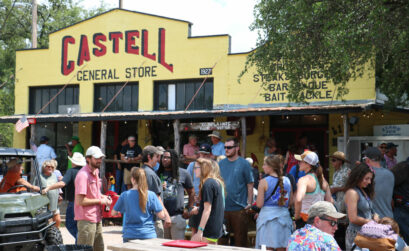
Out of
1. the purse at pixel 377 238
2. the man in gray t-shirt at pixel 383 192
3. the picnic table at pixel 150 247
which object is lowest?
the picnic table at pixel 150 247

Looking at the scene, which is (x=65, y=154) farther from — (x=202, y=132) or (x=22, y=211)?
(x=22, y=211)

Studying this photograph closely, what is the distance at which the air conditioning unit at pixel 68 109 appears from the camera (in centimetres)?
1905

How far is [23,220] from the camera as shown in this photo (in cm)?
689

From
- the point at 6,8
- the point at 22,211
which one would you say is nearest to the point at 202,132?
the point at 22,211

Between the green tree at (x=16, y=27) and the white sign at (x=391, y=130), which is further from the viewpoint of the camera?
the green tree at (x=16, y=27)

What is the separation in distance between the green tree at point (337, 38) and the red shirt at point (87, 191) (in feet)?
19.1

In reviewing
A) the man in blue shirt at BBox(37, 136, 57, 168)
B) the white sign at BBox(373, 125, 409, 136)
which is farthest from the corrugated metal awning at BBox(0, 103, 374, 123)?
the white sign at BBox(373, 125, 409, 136)

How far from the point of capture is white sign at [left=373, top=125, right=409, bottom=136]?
44.6ft

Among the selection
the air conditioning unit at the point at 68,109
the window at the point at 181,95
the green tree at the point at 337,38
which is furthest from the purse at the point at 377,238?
the air conditioning unit at the point at 68,109

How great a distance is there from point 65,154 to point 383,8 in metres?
13.2

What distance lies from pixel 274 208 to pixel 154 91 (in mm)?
12135

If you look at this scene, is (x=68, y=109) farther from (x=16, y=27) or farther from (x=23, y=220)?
(x=16, y=27)

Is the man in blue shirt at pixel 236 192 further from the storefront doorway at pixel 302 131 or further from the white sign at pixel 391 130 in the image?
the storefront doorway at pixel 302 131

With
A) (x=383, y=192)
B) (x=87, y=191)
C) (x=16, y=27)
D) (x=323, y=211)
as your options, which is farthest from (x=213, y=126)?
(x=16, y=27)
